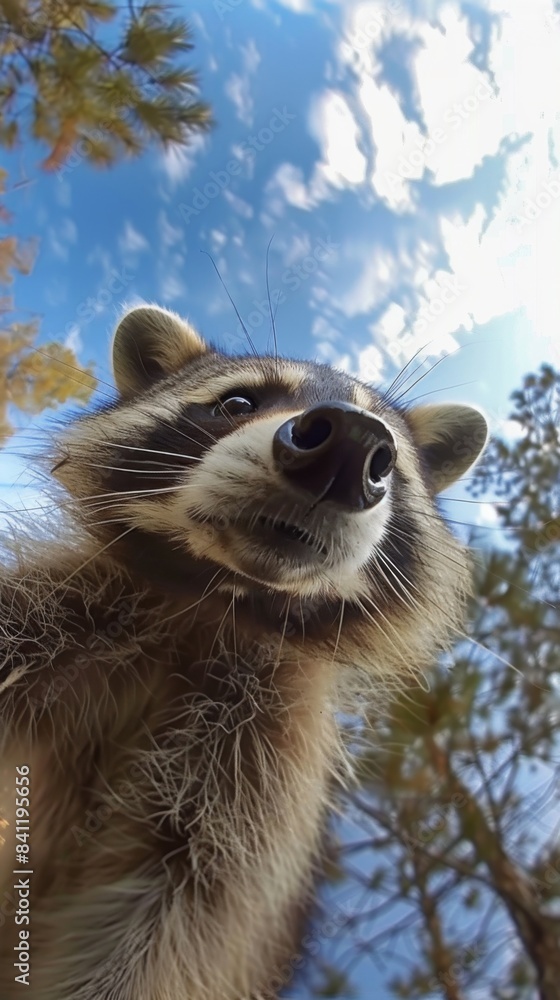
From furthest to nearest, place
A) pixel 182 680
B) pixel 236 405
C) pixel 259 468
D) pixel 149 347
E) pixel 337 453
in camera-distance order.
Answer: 1. pixel 149 347
2. pixel 182 680
3. pixel 236 405
4. pixel 259 468
5. pixel 337 453

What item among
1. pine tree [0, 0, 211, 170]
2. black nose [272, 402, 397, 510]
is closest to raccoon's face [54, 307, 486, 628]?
black nose [272, 402, 397, 510]

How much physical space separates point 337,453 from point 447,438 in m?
1.17

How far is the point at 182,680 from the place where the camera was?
1985mm

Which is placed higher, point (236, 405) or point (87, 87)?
point (87, 87)

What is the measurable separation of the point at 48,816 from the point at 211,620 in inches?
27.8

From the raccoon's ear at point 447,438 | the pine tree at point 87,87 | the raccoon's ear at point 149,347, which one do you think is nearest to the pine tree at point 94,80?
the pine tree at point 87,87

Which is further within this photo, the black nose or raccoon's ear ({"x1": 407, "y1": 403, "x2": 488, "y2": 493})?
raccoon's ear ({"x1": 407, "y1": 403, "x2": 488, "y2": 493})

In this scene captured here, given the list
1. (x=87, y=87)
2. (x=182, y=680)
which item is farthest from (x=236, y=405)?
(x=87, y=87)

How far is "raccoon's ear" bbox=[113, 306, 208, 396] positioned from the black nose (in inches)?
40.8

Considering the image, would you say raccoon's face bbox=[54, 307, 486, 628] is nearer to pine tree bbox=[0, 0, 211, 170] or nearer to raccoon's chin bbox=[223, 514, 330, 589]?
raccoon's chin bbox=[223, 514, 330, 589]

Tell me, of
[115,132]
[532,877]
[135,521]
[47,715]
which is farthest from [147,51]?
[532,877]

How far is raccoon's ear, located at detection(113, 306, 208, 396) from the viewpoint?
7.29 feet

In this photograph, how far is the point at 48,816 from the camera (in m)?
1.81

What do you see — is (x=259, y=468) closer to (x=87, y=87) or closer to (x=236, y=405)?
(x=236, y=405)
